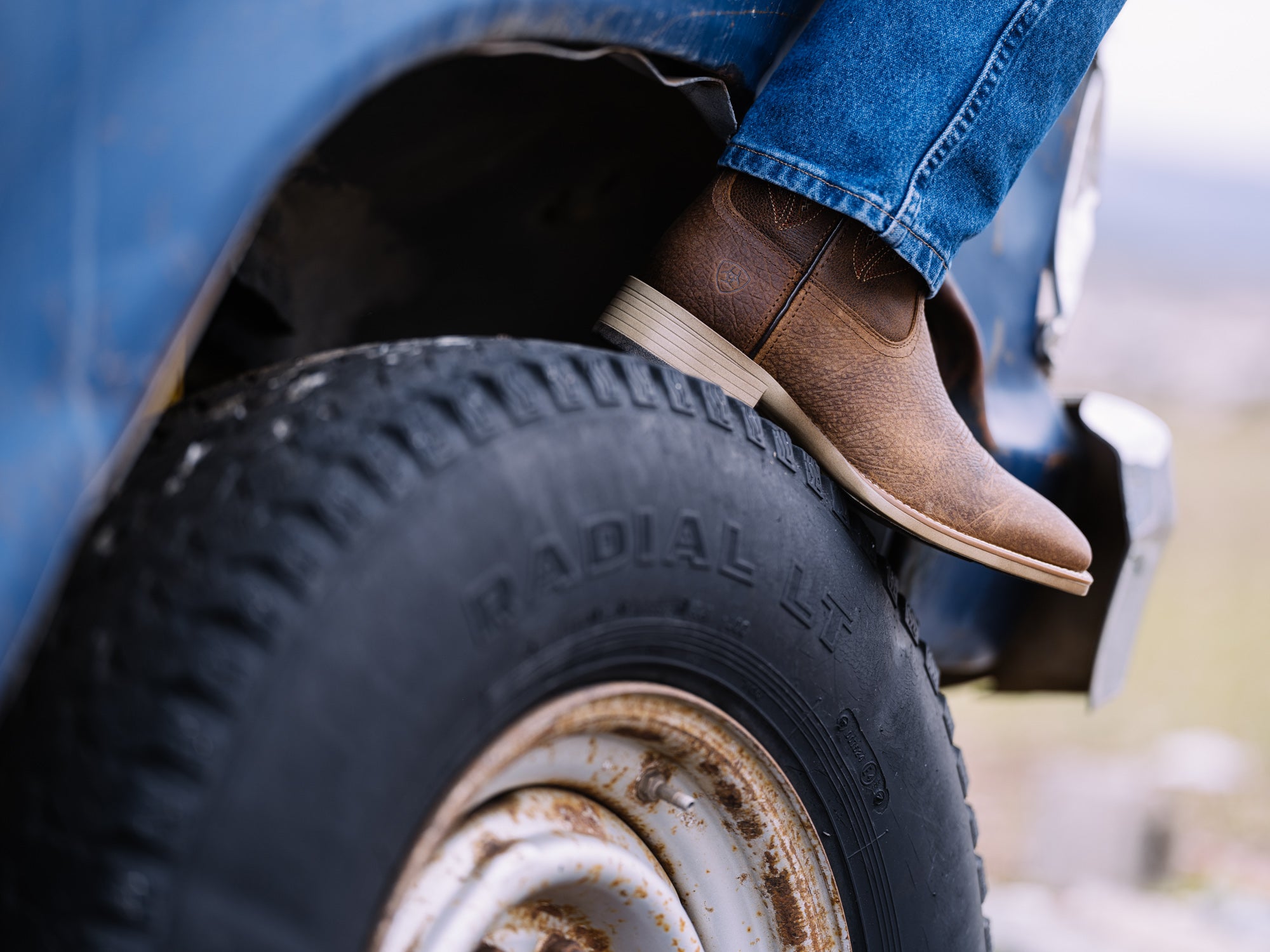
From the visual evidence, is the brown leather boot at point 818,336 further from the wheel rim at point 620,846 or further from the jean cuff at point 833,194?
the wheel rim at point 620,846

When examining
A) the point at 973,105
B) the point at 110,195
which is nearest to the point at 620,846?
the point at 110,195

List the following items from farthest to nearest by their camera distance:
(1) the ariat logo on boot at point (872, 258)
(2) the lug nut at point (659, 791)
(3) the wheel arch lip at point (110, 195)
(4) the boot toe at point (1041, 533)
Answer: (4) the boot toe at point (1041, 533), (1) the ariat logo on boot at point (872, 258), (2) the lug nut at point (659, 791), (3) the wheel arch lip at point (110, 195)

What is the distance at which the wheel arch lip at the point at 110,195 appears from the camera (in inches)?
19.5

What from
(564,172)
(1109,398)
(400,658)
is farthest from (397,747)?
(1109,398)

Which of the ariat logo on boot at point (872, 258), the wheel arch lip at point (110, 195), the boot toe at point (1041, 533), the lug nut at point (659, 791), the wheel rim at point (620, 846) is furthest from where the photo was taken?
the boot toe at point (1041, 533)

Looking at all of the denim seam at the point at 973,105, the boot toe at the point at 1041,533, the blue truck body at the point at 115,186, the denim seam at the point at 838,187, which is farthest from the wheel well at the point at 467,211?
the boot toe at the point at 1041,533

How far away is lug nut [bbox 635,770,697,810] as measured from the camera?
0.83m

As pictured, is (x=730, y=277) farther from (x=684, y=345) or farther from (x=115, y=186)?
(x=115, y=186)

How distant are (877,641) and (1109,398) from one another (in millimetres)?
854

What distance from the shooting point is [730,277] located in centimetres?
98

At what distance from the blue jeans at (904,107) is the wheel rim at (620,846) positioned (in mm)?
459

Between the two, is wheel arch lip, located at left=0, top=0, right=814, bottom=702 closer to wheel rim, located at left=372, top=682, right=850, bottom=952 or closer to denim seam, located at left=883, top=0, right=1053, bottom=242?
wheel rim, located at left=372, top=682, right=850, bottom=952

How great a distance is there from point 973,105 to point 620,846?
684 millimetres

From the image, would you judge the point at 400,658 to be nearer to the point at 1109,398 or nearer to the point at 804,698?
the point at 804,698
